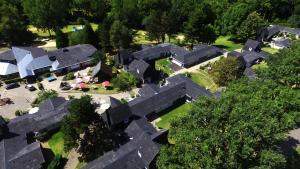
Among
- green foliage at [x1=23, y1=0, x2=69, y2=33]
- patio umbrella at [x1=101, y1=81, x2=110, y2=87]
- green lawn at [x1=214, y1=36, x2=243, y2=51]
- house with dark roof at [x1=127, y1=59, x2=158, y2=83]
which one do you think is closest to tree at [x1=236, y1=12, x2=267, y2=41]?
green lawn at [x1=214, y1=36, x2=243, y2=51]

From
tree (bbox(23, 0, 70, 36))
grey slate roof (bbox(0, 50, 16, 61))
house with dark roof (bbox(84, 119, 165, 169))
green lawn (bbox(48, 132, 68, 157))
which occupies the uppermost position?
tree (bbox(23, 0, 70, 36))

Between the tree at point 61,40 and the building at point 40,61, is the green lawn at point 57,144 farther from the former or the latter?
the tree at point 61,40

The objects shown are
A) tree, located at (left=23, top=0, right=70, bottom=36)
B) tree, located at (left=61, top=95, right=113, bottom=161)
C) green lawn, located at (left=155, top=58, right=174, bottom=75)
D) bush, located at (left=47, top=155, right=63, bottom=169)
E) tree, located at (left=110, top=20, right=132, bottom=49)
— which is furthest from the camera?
tree, located at (left=23, top=0, right=70, bottom=36)

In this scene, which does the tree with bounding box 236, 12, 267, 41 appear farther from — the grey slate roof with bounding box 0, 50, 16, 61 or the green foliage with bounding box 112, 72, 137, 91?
the grey slate roof with bounding box 0, 50, 16, 61

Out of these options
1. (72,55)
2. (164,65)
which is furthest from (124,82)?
(72,55)

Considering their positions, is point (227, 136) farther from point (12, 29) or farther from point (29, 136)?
point (12, 29)

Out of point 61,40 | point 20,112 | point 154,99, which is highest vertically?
point 61,40

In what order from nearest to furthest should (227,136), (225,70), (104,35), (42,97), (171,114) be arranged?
(227,136)
(171,114)
(42,97)
(225,70)
(104,35)
